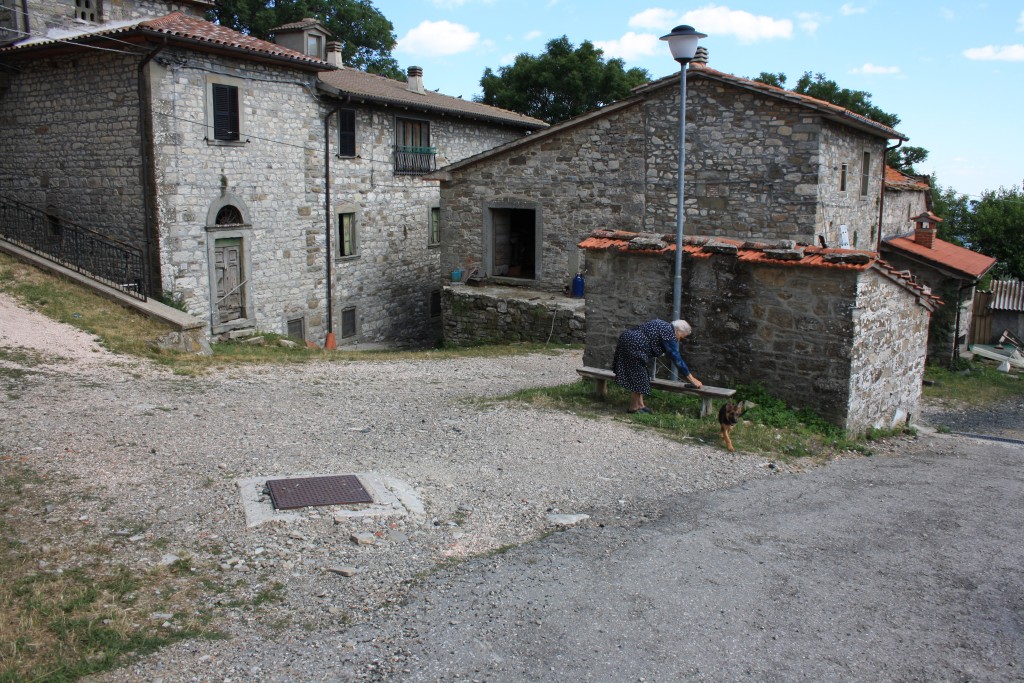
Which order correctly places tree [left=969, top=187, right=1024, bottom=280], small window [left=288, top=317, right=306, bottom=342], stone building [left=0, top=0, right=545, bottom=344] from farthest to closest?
tree [left=969, top=187, right=1024, bottom=280] < small window [left=288, top=317, right=306, bottom=342] < stone building [left=0, top=0, right=545, bottom=344]

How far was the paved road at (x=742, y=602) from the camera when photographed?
15.8 feet

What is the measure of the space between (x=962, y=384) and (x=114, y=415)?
18.3 metres

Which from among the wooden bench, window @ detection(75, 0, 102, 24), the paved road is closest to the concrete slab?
the paved road

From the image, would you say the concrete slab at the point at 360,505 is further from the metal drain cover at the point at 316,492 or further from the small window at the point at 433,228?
the small window at the point at 433,228

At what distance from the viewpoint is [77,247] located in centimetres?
1703

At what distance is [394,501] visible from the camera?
279 inches

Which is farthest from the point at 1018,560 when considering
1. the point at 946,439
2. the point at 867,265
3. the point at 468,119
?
the point at 468,119

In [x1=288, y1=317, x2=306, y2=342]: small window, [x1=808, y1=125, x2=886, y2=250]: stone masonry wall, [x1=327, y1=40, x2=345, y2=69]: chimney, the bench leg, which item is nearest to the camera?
the bench leg

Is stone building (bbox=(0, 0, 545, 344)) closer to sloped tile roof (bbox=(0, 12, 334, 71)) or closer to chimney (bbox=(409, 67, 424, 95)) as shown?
sloped tile roof (bbox=(0, 12, 334, 71))

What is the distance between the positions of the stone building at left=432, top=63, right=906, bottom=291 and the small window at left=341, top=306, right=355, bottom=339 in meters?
3.25

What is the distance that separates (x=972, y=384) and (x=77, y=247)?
20393 mm

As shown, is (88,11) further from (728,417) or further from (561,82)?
(561,82)

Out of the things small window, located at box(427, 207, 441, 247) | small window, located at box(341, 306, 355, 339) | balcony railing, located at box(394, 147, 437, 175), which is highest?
balcony railing, located at box(394, 147, 437, 175)

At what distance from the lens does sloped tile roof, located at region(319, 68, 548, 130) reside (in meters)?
21.0
